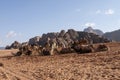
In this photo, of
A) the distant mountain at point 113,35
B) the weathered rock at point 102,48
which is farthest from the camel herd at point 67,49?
the distant mountain at point 113,35

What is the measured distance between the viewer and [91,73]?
1677 cm

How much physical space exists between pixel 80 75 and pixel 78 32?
76882mm

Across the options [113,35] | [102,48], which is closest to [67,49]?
[102,48]

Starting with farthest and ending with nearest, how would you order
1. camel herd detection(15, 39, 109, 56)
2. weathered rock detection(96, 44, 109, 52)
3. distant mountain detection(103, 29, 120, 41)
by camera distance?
distant mountain detection(103, 29, 120, 41) < camel herd detection(15, 39, 109, 56) < weathered rock detection(96, 44, 109, 52)

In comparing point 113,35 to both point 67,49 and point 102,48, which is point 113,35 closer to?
point 67,49

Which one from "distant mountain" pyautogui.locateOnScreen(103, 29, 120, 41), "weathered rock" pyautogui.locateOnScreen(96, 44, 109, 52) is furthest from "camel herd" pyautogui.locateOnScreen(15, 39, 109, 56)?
"distant mountain" pyautogui.locateOnScreen(103, 29, 120, 41)

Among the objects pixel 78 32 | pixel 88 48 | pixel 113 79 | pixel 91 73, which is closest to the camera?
pixel 113 79

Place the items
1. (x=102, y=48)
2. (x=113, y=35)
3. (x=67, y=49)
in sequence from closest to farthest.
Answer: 1. (x=102, y=48)
2. (x=67, y=49)
3. (x=113, y=35)

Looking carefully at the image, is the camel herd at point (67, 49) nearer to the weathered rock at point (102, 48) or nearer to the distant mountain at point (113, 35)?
the weathered rock at point (102, 48)

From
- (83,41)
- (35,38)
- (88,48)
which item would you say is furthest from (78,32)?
(88,48)

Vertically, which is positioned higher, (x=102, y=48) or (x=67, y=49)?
(x=67, y=49)

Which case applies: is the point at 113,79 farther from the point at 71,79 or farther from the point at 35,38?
the point at 35,38

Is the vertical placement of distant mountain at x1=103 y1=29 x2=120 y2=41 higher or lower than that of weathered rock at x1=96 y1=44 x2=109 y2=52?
higher

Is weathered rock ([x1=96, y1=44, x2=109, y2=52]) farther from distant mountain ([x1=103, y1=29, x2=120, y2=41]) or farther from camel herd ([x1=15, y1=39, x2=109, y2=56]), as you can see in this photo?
distant mountain ([x1=103, y1=29, x2=120, y2=41])
